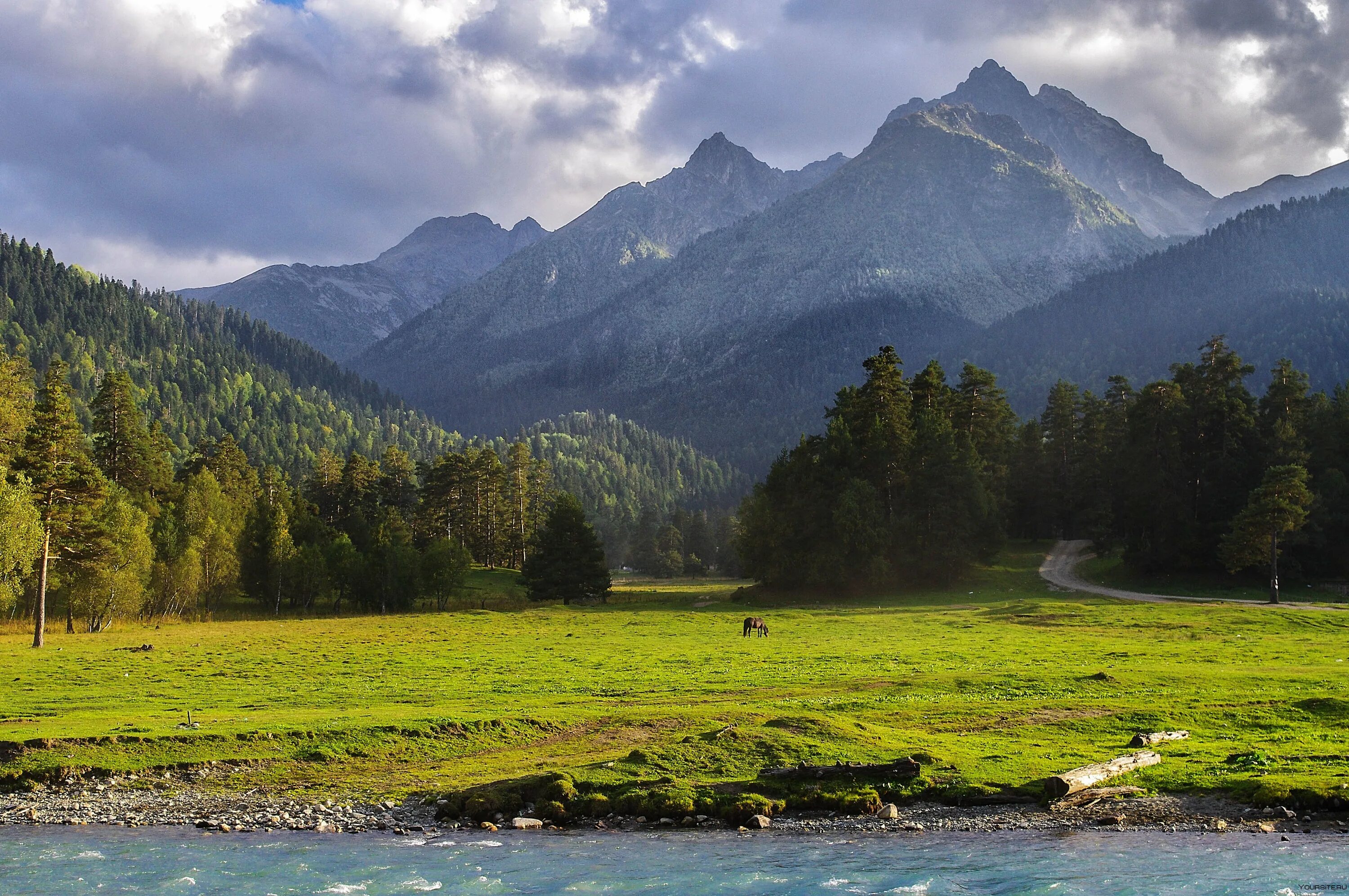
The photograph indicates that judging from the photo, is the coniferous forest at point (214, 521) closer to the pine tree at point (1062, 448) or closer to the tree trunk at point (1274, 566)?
the pine tree at point (1062, 448)

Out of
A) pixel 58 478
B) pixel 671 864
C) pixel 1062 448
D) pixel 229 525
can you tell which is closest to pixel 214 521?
pixel 229 525

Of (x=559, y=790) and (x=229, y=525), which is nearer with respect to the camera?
(x=559, y=790)

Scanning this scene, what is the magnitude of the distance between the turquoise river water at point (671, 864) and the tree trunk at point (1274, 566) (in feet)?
219

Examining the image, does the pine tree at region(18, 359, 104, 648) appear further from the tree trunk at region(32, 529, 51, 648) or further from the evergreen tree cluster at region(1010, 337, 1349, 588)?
the evergreen tree cluster at region(1010, 337, 1349, 588)

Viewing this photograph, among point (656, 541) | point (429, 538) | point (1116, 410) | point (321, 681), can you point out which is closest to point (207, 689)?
point (321, 681)

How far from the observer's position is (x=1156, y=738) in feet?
92.5

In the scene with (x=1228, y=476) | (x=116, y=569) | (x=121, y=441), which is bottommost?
(x=116, y=569)

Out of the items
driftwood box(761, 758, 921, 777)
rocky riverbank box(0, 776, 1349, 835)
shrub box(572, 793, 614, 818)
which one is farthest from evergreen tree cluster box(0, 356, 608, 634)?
driftwood box(761, 758, 921, 777)

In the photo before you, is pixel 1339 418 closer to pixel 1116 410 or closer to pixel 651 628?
pixel 1116 410

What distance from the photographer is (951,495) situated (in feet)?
324

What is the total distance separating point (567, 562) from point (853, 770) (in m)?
85.0

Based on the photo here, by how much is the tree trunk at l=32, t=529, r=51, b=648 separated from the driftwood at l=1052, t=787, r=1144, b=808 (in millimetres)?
64664

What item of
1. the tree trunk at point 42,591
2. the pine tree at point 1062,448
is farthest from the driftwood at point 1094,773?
the pine tree at point 1062,448

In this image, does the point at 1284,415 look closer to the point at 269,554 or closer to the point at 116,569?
the point at 269,554
